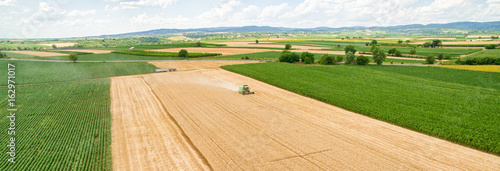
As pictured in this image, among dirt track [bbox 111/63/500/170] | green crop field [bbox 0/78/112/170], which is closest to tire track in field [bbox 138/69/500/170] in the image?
dirt track [bbox 111/63/500/170]

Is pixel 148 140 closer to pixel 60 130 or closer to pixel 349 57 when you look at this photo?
pixel 60 130

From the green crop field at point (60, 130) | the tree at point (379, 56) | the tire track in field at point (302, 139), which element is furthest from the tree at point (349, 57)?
the green crop field at point (60, 130)

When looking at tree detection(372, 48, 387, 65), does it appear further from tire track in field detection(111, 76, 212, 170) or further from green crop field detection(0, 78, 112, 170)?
green crop field detection(0, 78, 112, 170)

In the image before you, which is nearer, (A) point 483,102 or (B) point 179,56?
(A) point 483,102

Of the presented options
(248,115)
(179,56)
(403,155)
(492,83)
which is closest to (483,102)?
(492,83)

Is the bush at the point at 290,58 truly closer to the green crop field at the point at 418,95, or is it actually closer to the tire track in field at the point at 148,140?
the green crop field at the point at 418,95

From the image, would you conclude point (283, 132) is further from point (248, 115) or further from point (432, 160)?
point (432, 160)
